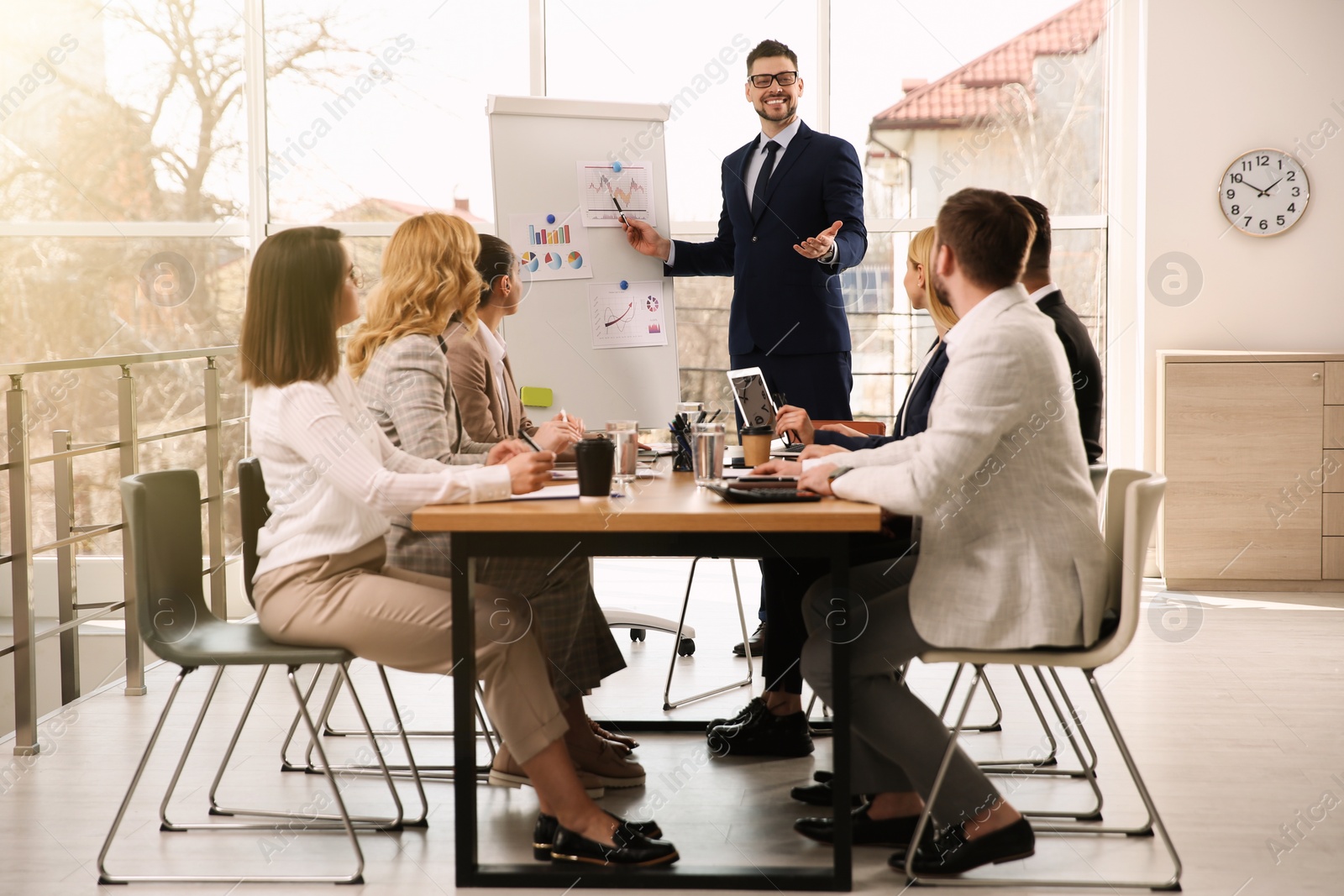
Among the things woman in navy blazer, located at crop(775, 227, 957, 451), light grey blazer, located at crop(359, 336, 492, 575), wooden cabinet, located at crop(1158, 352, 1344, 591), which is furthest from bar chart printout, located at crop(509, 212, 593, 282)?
wooden cabinet, located at crop(1158, 352, 1344, 591)

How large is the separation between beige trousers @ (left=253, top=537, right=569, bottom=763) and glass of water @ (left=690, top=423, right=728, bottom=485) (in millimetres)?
480

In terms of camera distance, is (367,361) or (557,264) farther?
(557,264)

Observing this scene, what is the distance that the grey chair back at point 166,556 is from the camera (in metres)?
2.13

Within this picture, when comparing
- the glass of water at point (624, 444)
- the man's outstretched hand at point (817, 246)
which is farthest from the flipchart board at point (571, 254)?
the glass of water at point (624, 444)

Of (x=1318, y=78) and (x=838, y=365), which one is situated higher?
(x=1318, y=78)

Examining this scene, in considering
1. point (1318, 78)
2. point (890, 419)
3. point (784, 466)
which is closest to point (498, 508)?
point (784, 466)

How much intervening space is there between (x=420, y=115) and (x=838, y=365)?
9.17 ft

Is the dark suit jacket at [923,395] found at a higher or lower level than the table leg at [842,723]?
higher

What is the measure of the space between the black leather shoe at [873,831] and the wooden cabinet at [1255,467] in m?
3.02

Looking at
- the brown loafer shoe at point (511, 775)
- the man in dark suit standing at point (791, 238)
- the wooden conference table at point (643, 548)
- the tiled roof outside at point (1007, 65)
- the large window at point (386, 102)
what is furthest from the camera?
the large window at point (386, 102)

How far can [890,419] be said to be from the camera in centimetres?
568

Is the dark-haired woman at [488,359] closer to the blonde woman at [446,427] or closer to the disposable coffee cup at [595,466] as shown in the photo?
the blonde woman at [446,427]

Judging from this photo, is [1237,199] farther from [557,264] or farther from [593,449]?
[593,449]

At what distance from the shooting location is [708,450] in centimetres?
234
